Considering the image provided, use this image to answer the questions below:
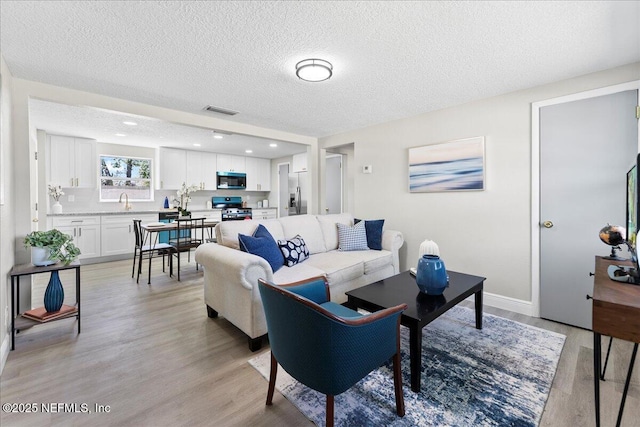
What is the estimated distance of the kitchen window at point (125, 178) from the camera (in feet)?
18.9

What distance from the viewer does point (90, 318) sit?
279 centimetres

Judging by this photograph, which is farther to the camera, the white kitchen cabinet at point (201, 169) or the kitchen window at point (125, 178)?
the white kitchen cabinet at point (201, 169)

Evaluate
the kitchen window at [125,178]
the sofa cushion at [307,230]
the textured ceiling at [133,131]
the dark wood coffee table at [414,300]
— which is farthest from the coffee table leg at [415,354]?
the kitchen window at [125,178]

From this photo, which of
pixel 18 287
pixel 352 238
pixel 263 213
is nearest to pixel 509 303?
pixel 352 238

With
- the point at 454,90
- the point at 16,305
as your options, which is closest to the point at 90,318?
the point at 16,305

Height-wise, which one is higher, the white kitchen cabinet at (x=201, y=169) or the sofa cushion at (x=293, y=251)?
the white kitchen cabinet at (x=201, y=169)

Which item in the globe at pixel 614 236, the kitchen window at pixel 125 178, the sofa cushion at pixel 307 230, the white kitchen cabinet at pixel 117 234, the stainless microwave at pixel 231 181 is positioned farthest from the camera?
the stainless microwave at pixel 231 181

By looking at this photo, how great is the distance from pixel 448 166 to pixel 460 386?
2.50 meters

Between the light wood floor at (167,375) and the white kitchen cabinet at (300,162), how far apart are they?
4388mm

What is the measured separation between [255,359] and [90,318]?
195cm

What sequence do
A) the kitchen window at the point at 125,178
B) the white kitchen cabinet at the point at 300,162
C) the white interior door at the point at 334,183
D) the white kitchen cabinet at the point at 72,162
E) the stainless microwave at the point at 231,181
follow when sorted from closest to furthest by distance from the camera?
the white kitchen cabinet at the point at 72,162 < the kitchen window at the point at 125,178 < the white interior door at the point at 334,183 < the white kitchen cabinet at the point at 300,162 < the stainless microwave at the point at 231,181

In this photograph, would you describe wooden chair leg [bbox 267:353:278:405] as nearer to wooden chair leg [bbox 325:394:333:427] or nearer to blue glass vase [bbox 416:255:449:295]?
wooden chair leg [bbox 325:394:333:427]

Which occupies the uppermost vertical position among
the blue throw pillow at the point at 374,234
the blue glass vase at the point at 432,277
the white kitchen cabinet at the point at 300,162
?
the white kitchen cabinet at the point at 300,162

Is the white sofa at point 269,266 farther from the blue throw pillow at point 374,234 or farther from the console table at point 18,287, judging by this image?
the console table at point 18,287
